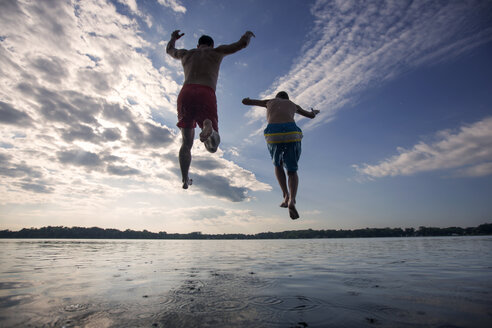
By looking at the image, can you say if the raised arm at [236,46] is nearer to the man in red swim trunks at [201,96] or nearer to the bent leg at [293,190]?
the man in red swim trunks at [201,96]

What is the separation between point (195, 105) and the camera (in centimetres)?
480

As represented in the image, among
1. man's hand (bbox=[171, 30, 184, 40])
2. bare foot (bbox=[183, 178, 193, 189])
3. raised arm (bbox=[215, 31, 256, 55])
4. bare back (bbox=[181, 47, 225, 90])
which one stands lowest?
bare foot (bbox=[183, 178, 193, 189])

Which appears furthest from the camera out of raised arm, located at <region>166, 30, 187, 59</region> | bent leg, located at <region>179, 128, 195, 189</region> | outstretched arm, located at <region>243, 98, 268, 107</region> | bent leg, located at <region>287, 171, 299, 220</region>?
outstretched arm, located at <region>243, 98, 268, 107</region>

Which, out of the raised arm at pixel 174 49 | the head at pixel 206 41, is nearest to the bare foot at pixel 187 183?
the raised arm at pixel 174 49

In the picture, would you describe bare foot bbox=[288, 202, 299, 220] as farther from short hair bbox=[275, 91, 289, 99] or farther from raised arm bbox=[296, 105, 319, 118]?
short hair bbox=[275, 91, 289, 99]

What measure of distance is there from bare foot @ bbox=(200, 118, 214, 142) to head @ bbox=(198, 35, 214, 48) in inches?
76.0

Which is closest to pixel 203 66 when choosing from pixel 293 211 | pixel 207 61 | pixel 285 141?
pixel 207 61

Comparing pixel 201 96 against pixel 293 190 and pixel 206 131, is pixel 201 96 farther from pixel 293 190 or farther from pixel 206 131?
pixel 293 190

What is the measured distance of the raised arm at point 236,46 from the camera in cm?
490

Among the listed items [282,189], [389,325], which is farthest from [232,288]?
[282,189]

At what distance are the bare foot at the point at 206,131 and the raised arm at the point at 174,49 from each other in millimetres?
1772

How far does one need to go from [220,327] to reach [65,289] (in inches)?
111

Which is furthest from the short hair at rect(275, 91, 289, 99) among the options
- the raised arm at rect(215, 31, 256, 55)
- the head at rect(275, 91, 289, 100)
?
the raised arm at rect(215, 31, 256, 55)

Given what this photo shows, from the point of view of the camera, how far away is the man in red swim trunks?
4.80 metres
